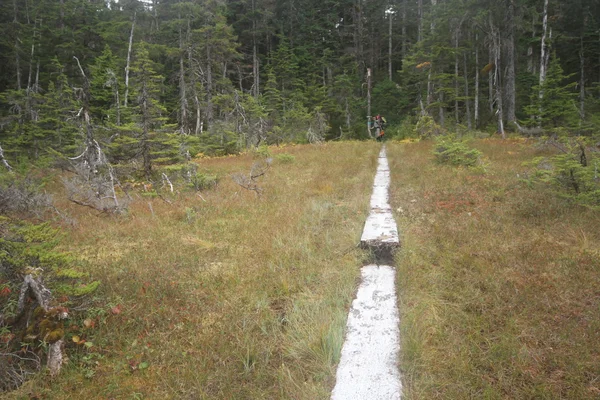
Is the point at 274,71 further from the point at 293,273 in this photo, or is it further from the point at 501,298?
the point at 501,298

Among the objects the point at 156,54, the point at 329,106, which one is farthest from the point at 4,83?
the point at 329,106

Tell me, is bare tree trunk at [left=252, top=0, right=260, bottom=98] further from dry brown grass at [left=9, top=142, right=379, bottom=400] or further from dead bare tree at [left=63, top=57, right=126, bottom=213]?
dry brown grass at [left=9, top=142, right=379, bottom=400]

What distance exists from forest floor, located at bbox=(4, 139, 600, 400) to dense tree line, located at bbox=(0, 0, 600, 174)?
6515 mm

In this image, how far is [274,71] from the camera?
34.7m

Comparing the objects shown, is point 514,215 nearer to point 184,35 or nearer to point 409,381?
point 409,381

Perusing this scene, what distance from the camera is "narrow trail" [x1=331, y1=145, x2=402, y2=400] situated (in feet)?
9.75

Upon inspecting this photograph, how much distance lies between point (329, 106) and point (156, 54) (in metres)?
15.9

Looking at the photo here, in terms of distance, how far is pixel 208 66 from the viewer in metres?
25.3

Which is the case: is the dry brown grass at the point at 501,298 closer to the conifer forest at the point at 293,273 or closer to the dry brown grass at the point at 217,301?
the conifer forest at the point at 293,273

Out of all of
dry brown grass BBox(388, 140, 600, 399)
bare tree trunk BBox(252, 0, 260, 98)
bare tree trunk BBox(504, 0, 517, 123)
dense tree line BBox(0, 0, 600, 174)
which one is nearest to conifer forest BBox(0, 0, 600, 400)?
dry brown grass BBox(388, 140, 600, 399)

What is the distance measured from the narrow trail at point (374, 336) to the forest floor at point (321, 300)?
0.39ft

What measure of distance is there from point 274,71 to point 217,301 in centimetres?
3387

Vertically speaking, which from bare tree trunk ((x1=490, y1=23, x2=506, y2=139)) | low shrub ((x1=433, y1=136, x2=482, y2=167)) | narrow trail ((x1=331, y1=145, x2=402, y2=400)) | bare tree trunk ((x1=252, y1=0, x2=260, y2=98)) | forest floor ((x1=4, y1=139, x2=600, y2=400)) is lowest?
narrow trail ((x1=331, y1=145, x2=402, y2=400))

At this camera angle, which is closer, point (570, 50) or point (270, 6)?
point (570, 50)
